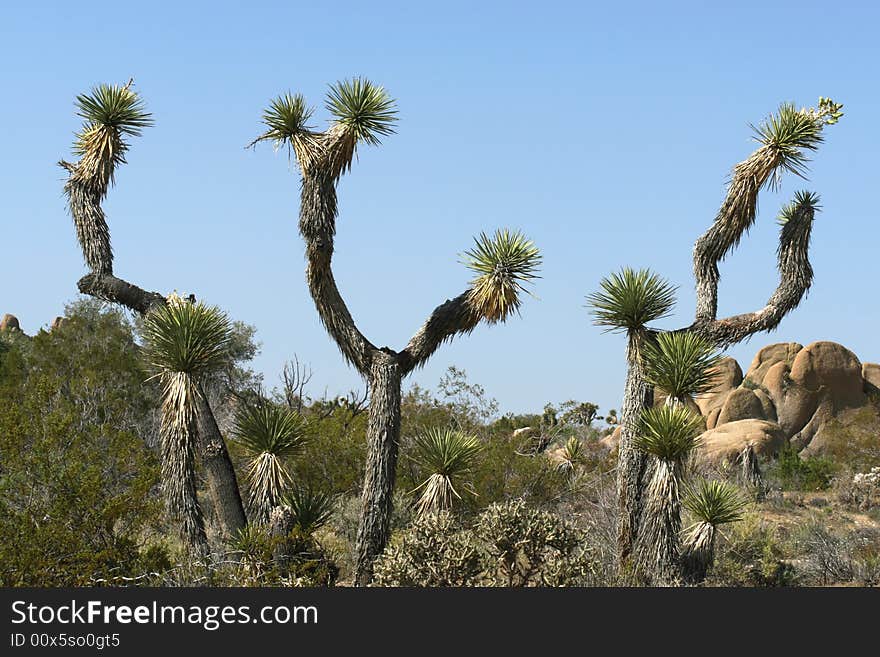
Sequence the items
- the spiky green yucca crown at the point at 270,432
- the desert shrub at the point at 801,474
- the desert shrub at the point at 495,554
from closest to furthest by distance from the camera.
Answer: the desert shrub at the point at 495,554 → the spiky green yucca crown at the point at 270,432 → the desert shrub at the point at 801,474

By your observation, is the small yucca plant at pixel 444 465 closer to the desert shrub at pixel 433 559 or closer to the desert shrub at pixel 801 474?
the desert shrub at pixel 433 559

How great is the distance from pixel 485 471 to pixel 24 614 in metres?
10.6

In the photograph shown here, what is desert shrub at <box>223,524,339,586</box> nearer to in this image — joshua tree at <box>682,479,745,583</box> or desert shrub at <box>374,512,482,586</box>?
desert shrub at <box>374,512,482,586</box>

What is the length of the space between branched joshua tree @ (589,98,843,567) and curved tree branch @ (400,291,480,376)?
1625 millimetres

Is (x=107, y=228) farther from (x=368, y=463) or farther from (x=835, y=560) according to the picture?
(x=835, y=560)

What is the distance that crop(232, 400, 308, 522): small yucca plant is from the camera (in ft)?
38.4

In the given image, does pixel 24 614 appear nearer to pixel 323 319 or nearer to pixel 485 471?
pixel 323 319

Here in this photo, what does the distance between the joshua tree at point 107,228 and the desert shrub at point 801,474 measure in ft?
54.3

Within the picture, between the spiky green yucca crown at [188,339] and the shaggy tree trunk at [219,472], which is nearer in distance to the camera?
the spiky green yucca crown at [188,339]

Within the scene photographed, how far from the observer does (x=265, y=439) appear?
11.8 m

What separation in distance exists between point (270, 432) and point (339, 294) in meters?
1.93

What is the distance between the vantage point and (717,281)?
13.1 meters

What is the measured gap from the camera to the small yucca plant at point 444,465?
39.5 feet

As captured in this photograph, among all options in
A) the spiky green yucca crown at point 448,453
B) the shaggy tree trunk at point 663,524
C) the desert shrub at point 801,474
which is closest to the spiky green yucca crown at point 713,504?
the shaggy tree trunk at point 663,524
